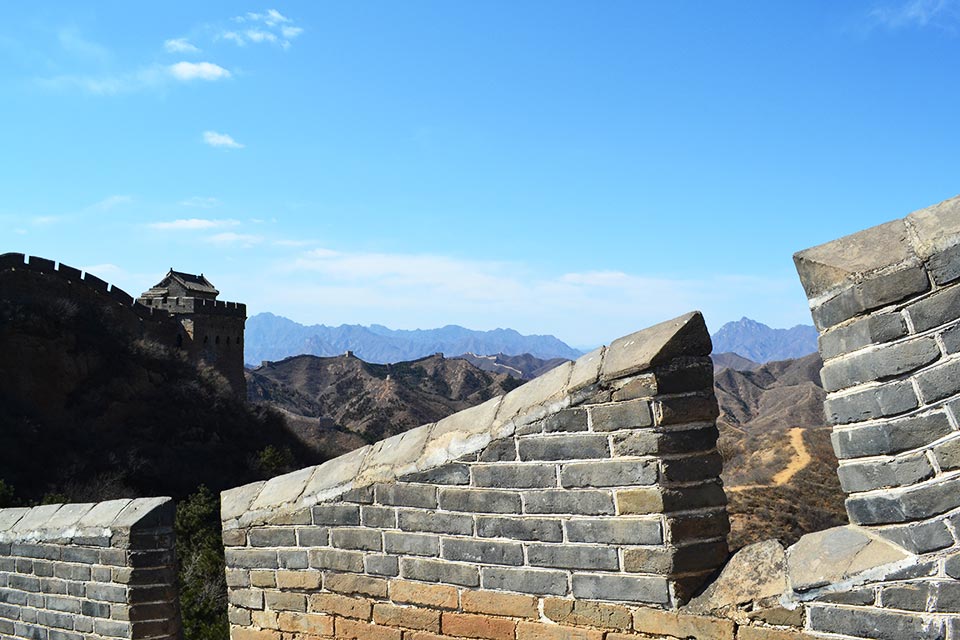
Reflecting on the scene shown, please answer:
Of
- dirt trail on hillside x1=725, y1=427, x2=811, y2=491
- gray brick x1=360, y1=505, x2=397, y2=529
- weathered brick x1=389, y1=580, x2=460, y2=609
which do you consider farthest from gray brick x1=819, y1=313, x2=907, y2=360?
dirt trail on hillside x1=725, y1=427, x2=811, y2=491

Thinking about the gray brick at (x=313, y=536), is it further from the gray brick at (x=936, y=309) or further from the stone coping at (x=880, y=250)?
the gray brick at (x=936, y=309)

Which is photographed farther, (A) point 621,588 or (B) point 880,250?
(A) point 621,588

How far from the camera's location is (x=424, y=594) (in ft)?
10.8

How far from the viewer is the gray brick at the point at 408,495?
3279 mm

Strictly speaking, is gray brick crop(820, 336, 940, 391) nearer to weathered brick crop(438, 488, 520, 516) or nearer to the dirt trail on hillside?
weathered brick crop(438, 488, 520, 516)

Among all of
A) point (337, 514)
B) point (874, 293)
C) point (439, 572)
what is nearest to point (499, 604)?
point (439, 572)

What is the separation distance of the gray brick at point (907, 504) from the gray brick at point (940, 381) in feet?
0.86

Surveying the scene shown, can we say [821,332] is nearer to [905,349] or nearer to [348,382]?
[905,349]

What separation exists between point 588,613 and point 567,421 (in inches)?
30.6

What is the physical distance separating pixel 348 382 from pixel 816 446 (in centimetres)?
5305

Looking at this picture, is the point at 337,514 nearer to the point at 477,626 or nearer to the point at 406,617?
the point at 406,617

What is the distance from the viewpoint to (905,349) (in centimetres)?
225

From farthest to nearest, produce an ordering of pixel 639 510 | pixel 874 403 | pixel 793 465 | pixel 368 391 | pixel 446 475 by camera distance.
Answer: pixel 368 391 → pixel 793 465 → pixel 446 475 → pixel 639 510 → pixel 874 403

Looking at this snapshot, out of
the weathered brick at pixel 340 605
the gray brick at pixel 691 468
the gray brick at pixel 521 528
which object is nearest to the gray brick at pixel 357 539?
the weathered brick at pixel 340 605
